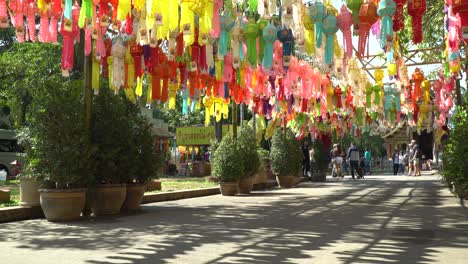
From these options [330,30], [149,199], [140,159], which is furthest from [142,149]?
[330,30]

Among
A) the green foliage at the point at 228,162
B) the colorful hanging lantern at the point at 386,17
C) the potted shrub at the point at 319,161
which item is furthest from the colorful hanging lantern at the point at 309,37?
the potted shrub at the point at 319,161

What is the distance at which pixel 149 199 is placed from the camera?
12.2m

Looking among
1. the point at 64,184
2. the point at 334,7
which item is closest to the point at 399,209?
the point at 334,7

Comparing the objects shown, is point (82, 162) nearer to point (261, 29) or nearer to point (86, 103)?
point (86, 103)

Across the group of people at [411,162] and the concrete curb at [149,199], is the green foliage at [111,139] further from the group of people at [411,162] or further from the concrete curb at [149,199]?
the group of people at [411,162]

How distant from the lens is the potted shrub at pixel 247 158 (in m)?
14.7

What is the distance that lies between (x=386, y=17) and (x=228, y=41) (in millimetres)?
3042

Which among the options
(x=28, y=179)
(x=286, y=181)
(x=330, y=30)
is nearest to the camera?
(x=330, y=30)

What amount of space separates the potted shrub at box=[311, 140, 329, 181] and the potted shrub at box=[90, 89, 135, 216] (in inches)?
590

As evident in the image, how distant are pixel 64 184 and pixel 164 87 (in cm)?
379

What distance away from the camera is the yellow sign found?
31.9 metres

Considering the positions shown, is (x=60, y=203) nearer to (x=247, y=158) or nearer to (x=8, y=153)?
(x=247, y=158)

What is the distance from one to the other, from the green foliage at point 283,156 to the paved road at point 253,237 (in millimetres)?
8163

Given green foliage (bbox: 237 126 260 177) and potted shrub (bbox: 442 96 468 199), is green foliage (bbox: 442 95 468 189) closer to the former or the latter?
potted shrub (bbox: 442 96 468 199)
